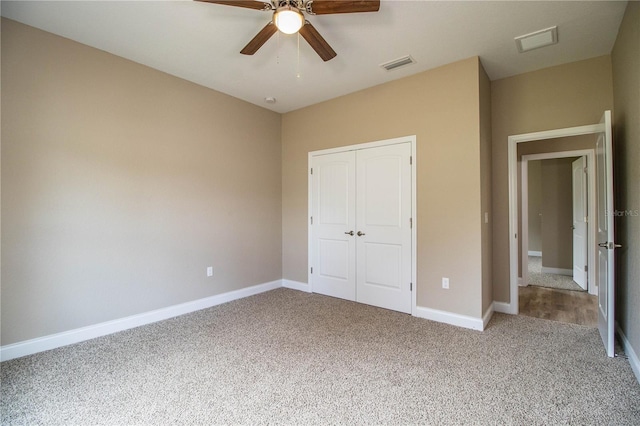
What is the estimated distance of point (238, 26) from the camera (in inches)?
100

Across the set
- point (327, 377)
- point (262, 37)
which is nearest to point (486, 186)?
point (327, 377)

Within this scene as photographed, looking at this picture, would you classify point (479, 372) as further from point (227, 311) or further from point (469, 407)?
point (227, 311)

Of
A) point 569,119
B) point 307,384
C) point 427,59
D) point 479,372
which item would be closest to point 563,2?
point 427,59

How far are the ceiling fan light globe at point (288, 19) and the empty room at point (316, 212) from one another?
0.05 feet

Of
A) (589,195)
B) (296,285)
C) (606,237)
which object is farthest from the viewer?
(296,285)

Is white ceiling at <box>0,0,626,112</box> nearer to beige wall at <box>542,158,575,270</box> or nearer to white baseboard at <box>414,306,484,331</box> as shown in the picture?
white baseboard at <box>414,306,484,331</box>

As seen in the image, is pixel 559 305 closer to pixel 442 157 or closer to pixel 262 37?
pixel 442 157

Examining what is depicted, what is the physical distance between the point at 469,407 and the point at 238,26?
3342mm

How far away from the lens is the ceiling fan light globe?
192cm

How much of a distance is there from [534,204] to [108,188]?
8.89 meters

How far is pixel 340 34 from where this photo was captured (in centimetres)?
265

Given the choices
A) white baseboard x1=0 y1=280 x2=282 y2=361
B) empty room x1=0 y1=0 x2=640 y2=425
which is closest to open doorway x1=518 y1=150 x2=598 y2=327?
empty room x1=0 y1=0 x2=640 y2=425

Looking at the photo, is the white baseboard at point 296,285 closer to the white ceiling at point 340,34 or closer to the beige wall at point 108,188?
the beige wall at point 108,188

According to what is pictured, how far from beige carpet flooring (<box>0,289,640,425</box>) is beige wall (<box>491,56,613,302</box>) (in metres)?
0.95
